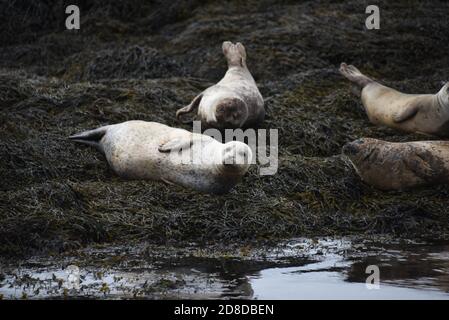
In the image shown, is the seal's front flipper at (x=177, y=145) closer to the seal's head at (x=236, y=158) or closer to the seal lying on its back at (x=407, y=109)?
the seal's head at (x=236, y=158)

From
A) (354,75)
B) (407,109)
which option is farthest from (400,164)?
(354,75)

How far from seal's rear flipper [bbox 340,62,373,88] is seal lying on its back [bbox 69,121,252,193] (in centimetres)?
268

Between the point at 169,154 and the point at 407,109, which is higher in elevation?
the point at 407,109

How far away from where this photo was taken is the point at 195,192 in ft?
23.7

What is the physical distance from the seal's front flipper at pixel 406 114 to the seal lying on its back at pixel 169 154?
223 cm

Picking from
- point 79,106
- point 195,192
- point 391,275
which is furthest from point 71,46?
point 391,275

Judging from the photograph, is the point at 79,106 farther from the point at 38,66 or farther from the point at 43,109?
the point at 38,66

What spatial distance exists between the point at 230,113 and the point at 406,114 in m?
1.68

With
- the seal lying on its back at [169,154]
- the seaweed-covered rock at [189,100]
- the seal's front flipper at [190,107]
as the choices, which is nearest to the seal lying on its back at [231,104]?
the seal's front flipper at [190,107]

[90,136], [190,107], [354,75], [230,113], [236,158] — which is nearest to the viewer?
[236,158]

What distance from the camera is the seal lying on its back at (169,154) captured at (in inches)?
277

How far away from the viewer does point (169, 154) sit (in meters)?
7.44

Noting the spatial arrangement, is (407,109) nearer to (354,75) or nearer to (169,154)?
(354,75)
